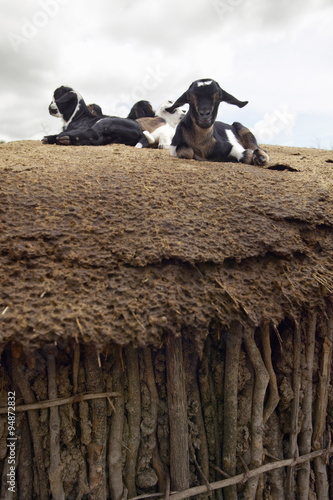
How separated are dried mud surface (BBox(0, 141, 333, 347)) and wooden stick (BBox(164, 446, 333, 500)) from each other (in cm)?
93

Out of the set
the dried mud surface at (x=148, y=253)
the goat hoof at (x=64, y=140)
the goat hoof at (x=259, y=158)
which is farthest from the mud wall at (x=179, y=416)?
the goat hoof at (x=64, y=140)

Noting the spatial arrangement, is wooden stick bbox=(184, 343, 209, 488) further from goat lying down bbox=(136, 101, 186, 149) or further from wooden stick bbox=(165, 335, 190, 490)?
goat lying down bbox=(136, 101, 186, 149)

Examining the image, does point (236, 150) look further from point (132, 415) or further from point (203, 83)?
point (132, 415)

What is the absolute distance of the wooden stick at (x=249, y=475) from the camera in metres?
2.10

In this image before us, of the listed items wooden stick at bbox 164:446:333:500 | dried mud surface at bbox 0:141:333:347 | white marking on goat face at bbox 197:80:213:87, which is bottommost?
wooden stick at bbox 164:446:333:500

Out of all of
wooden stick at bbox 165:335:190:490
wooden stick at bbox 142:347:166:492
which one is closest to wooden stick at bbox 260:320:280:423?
wooden stick at bbox 165:335:190:490

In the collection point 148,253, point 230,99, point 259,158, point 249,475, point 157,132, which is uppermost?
point 157,132

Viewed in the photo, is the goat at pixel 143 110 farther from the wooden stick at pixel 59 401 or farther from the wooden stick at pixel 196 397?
the wooden stick at pixel 59 401

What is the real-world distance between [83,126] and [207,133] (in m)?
2.53

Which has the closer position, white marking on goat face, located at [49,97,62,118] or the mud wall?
the mud wall

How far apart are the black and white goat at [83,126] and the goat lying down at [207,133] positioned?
155cm

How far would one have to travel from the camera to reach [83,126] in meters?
5.92

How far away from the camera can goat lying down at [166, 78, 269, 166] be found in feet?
12.8

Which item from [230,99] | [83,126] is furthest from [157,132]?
[230,99]
